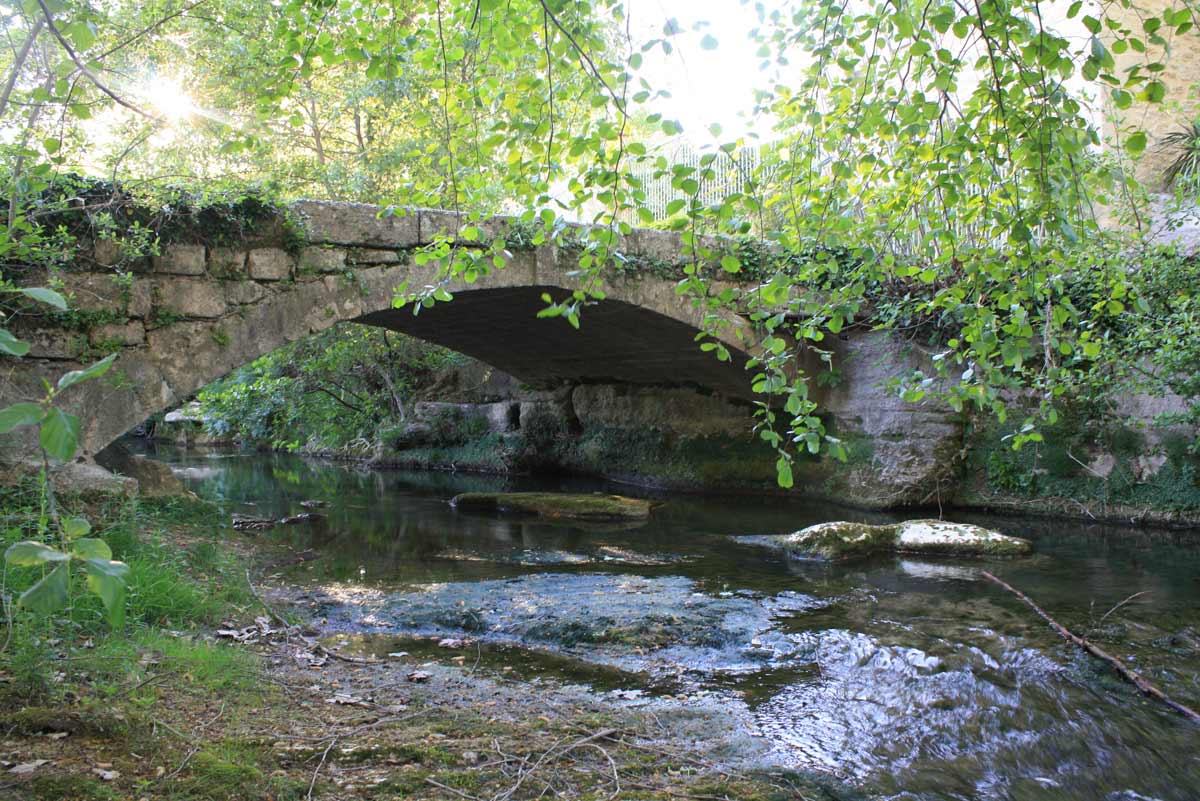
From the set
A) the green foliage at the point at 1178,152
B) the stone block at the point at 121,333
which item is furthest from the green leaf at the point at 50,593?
the green foliage at the point at 1178,152

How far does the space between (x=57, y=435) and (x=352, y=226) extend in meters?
5.16

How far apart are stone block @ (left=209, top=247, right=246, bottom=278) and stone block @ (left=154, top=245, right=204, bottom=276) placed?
0.07 m

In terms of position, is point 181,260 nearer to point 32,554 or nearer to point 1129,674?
point 32,554

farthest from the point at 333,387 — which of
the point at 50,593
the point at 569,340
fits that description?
the point at 50,593

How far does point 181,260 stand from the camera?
16.8 feet

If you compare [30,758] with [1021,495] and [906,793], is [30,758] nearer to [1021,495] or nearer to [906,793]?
[906,793]

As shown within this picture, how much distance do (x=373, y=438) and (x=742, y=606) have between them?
10882mm

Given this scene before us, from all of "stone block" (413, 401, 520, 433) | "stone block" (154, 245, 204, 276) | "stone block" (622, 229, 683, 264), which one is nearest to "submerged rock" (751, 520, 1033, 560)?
"stone block" (622, 229, 683, 264)

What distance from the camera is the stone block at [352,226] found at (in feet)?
18.3

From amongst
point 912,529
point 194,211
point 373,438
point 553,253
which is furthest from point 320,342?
point 912,529

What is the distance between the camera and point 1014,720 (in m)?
2.98

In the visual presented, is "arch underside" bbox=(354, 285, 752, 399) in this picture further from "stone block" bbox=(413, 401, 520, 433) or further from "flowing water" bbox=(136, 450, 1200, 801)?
"flowing water" bbox=(136, 450, 1200, 801)

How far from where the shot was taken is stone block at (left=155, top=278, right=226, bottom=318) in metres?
5.07

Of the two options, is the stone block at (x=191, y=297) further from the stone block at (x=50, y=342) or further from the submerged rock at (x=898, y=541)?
the submerged rock at (x=898, y=541)
